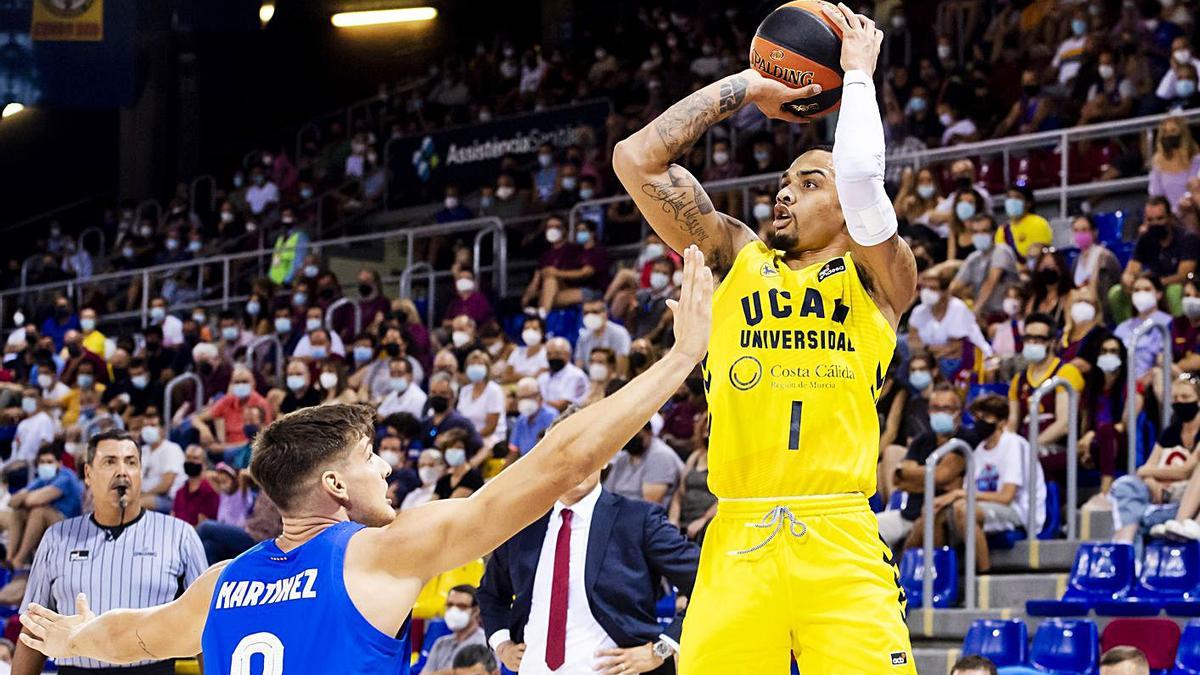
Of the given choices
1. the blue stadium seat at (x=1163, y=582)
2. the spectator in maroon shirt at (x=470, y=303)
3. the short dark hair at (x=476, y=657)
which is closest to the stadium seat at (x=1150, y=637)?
the blue stadium seat at (x=1163, y=582)

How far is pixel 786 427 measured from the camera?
5.05 metres

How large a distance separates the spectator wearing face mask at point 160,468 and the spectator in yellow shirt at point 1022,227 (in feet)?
25.0

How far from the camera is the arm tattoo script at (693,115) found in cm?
536

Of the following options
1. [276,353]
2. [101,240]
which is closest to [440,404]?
[276,353]

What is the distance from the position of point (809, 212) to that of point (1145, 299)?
6.83 metres

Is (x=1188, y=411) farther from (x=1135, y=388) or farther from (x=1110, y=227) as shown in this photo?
(x=1110, y=227)

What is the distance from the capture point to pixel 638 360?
13.0m

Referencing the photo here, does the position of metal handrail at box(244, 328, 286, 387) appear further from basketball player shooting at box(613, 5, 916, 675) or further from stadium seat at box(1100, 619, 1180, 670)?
basketball player shooting at box(613, 5, 916, 675)

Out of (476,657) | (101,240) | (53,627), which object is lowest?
(476,657)

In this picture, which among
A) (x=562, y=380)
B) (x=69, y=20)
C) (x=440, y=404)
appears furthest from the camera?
(x=69, y=20)

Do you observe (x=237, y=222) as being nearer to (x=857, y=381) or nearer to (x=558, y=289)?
(x=558, y=289)

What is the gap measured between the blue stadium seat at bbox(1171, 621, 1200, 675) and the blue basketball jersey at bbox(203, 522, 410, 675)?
587 centimetres

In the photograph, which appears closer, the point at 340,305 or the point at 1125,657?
the point at 1125,657

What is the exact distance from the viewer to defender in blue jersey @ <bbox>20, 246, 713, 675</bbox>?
362 cm
